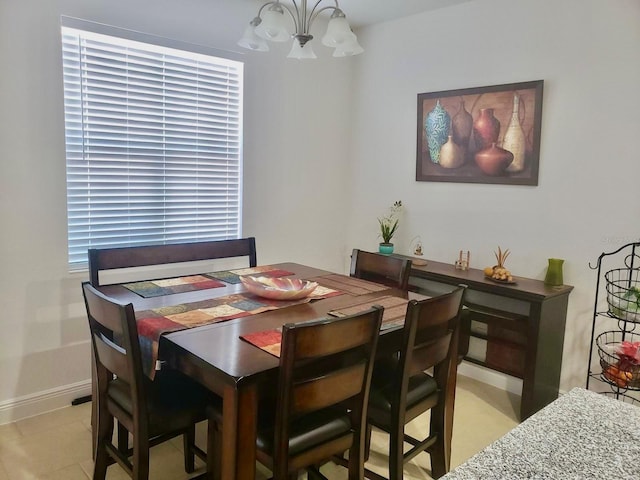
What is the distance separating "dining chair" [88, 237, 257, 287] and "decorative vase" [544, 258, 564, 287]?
1791mm

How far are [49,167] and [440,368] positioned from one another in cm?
225

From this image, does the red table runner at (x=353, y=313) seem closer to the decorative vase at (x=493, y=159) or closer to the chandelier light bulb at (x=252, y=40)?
the chandelier light bulb at (x=252, y=40)

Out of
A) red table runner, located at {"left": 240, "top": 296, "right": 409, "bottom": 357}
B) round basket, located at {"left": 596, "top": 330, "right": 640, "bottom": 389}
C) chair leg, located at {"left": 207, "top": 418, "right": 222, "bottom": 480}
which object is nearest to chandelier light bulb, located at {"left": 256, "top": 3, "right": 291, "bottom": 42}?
red table runner, located at {"left": 240, "top": 296, "right": 409, "bottom": 357}

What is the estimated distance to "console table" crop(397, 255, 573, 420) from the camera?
2.69 meters

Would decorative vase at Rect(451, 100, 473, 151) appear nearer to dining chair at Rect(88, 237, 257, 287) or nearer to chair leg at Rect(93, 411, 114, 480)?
dining chair at Rect(88, 237, 257, 287)

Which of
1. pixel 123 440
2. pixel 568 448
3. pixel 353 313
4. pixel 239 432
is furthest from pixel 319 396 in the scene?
pixel 123 440

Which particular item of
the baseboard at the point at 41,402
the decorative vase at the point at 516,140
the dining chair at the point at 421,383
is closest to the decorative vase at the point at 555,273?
the decorative vase at the point at 516,140

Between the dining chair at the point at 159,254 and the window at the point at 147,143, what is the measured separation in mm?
455

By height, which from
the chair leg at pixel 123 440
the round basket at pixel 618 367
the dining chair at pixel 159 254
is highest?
the dining chair at pixel 159 254

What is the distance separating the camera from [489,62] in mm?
3158

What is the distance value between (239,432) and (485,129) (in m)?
2.56

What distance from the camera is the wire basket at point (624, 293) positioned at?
2.39 m

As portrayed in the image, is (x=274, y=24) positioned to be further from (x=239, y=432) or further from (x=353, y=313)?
(x=239, y=432)

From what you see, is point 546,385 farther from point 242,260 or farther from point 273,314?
point 242,260
